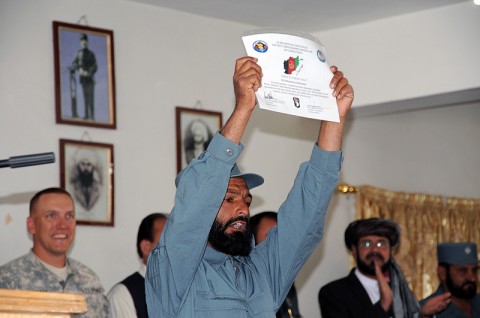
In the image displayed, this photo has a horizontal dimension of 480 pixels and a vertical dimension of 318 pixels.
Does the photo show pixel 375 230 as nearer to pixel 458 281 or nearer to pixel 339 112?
pixel 458 281

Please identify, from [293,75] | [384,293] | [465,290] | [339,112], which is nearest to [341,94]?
[339,112]

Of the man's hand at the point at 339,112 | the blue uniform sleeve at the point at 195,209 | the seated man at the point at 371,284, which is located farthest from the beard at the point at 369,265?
the blue uniform sleeve at the point at 195,209

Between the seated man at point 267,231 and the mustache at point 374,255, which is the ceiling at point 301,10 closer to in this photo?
the seated man at point 267,231

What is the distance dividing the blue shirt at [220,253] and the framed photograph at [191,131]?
8.18 ft

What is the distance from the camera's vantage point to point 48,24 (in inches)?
210

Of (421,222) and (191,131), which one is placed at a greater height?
A: (191,131)

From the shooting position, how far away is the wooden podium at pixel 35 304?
2191 mm

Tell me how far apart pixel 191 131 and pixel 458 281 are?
2.14 m

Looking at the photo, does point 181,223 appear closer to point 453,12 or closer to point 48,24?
point 48,24

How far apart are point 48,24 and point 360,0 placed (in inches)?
72.9

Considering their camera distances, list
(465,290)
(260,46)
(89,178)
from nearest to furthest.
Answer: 1. (260,46)
2. (89,178)
3. (465,290)

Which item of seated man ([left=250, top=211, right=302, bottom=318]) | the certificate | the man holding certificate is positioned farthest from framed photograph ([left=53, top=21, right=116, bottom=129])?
the certificate

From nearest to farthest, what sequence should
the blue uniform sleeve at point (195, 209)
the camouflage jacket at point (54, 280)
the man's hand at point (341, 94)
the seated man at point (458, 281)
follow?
the blue uniform sleeve at point (195, 209) < the man's hand at point (341, 94) < the camouflage jacket at point (54, 280) < the seated man at point (458, 281)

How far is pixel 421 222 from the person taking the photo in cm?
763
